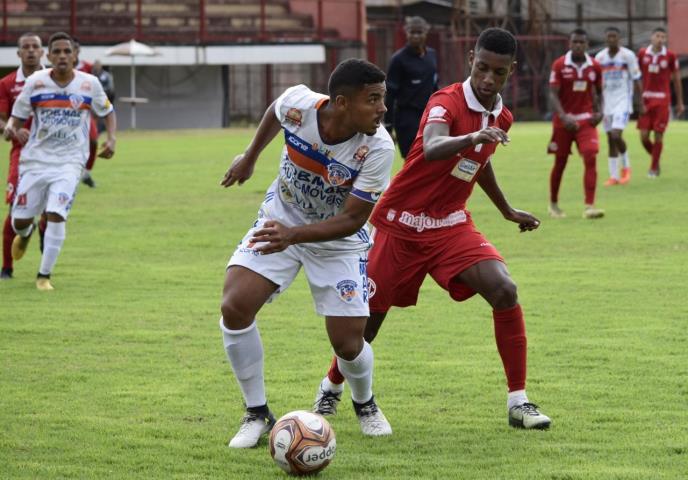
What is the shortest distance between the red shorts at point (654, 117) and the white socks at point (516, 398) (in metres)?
16.0

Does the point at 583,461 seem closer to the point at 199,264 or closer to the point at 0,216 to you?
the point at 199,264

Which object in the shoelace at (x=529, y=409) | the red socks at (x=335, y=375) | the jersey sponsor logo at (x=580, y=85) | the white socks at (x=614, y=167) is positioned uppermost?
the jersey sponsor logo at (x=580, y=85)

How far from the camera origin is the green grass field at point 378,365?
614 cm

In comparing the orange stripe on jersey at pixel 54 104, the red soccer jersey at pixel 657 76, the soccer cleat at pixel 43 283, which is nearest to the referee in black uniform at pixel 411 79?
the orange stripe on jersey at pixel 54 104

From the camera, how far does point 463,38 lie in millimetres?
46188

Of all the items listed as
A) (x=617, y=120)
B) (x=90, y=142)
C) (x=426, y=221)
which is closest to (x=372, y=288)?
(x=426, y=221)

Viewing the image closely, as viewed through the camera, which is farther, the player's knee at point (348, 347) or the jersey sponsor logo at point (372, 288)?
the jersey sponsor logo at point (372, 288)

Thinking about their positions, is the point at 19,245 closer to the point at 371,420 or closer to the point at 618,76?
the point at 371,420

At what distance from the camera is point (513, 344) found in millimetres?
6867

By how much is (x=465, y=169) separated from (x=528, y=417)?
4.31 ft

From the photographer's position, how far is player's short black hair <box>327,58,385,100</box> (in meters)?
6.14

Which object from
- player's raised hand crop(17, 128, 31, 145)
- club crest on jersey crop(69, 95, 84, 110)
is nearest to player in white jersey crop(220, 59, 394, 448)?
player's raised hand crop(17, 128, 31, 145)

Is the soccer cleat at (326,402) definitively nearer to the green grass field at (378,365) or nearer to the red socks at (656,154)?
the green grass field at (378,365)

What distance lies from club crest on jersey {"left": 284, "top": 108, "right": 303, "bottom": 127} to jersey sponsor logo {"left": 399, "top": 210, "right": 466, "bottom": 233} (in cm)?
98
